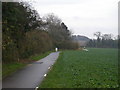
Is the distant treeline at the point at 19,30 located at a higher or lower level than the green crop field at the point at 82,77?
higher

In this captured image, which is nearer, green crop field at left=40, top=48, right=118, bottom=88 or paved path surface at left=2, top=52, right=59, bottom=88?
green crop field at left=40, top=48, right=118, bottom=88

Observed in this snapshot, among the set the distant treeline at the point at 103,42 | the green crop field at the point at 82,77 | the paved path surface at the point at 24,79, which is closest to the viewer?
the green crop field at the point at 82,77

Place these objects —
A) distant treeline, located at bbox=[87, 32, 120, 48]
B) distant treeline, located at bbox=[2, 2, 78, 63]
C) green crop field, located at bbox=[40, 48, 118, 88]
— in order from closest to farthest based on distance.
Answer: green crop field, located at bbox=[40, 48, 118, 88]
distant treeline, located at bbox=[2, 2, 78, 63]
distant treeline, located at bbox=[87, 32, 120, 48]

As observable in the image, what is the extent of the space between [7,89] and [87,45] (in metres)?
149

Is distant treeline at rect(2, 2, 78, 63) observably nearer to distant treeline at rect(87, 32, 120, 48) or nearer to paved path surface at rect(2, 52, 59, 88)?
paved path surface at rect(2, 52, 59, 88)

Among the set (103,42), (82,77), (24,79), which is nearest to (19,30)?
(24,79)

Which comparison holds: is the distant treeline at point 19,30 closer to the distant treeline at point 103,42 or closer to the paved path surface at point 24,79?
the paved path surface at point 24,79

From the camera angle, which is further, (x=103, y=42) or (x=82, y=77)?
(x=103, y=42)

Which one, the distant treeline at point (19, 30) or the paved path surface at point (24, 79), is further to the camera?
the distant treeline at point (19, 30)

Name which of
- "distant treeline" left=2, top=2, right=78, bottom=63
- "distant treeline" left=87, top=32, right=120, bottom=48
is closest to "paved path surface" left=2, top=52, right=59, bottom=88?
"distant treeline" left=2, top=2, right=78, bottom=63

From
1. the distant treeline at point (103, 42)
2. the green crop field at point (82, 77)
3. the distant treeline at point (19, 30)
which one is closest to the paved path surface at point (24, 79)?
the green crop field at point (82, 77)

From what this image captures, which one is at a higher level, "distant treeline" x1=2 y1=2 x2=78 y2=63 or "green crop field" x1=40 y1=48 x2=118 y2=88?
"distant treeline" x1=2 y1=2 x2=78 y2=63

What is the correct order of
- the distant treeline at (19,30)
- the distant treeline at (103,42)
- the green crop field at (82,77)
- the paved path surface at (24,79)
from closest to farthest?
1. the green crop field at (82,77)
2. the paved path surface at (24,79)
3. the distant treeline at (19,30)
4. the distant treeline at (103,42)

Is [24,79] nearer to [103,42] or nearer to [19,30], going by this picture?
[19,30]
